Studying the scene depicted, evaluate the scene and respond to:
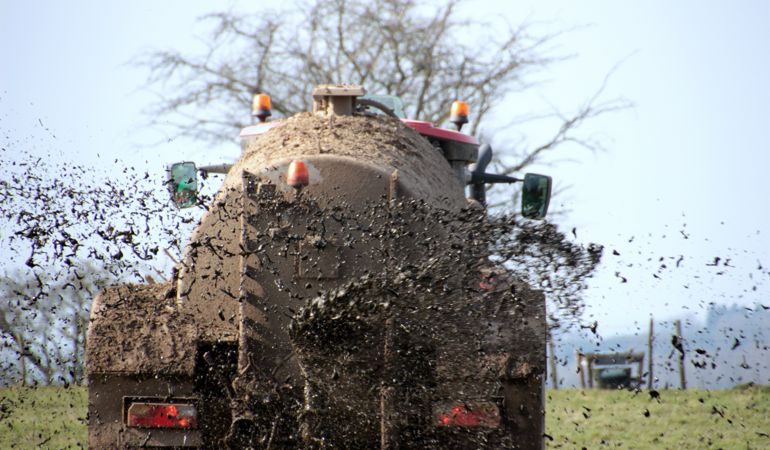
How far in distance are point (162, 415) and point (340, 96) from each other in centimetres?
197

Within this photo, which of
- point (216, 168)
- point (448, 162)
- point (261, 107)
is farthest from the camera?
A: point (216, 168)

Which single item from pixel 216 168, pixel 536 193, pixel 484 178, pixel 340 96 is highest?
pixel 340 96

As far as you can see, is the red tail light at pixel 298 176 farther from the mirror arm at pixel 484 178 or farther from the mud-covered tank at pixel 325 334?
the mirror arm at pixel 484 178

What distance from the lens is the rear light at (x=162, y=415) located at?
4840 millimetres

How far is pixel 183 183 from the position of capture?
628 cm

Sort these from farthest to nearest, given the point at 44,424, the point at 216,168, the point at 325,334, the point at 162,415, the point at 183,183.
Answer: the point at 44,424 < the point at 216,168 < the point at 183,183 < the point at 162,415 < the point at 325,334

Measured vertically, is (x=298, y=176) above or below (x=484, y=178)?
below

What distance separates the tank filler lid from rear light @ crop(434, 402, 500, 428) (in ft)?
5.85

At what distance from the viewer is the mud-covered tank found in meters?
4.73

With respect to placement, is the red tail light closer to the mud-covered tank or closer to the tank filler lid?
the mud-covered tank

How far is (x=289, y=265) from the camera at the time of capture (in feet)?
16.1

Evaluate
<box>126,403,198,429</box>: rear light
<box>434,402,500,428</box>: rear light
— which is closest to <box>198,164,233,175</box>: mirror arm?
<box>126,403,198,429</box>: rear light

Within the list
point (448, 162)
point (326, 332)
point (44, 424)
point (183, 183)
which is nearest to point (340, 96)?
point (183, 183)

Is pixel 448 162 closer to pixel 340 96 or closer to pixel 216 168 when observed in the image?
pixel 340 96
